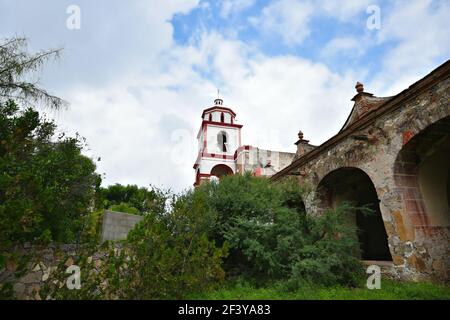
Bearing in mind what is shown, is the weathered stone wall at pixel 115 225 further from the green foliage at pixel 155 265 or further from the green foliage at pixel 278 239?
the green foliage at pixel 155 265

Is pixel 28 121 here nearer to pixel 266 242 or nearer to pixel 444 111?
pixel 266 242

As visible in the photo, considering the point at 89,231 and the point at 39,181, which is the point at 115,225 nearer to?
the point at 89,231

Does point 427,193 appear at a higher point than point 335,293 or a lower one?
higher

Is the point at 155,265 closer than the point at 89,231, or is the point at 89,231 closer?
the point at 155,265

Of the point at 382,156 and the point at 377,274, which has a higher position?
the point at 382,156

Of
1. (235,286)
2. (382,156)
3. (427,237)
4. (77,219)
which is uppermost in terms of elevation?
(382,156)

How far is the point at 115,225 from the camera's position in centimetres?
867

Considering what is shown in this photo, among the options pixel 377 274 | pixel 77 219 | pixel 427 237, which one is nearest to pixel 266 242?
pixel 377 274

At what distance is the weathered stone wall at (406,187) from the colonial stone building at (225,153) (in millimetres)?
13744

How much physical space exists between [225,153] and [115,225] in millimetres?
15031

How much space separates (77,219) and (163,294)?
2865 millimetres

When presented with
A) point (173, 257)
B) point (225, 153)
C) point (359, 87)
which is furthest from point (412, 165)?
point (225, 153)

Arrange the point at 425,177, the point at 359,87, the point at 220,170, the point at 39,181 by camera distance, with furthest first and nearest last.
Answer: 1. the point at 220,170
2. the point at 359,87
3. the point at 425,177
4. the point at 39,181

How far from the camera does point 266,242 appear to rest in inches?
274
